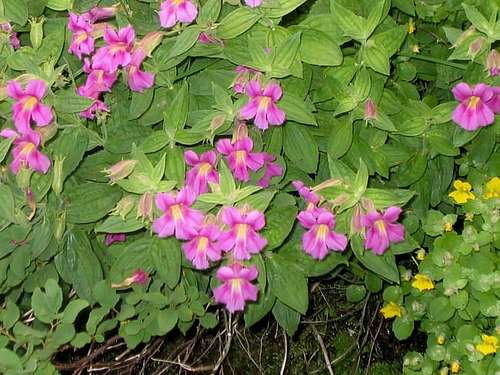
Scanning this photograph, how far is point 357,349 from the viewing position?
2326 millimetres

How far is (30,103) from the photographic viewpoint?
129 cm

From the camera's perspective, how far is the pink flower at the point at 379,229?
4.34 feet

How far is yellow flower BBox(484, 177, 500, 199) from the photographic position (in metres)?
1.64

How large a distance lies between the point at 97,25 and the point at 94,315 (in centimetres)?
49

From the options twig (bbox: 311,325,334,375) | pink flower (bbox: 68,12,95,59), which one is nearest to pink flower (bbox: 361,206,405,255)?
pink flower (bbox: 68,12,95,59)

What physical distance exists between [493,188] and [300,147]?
42cm

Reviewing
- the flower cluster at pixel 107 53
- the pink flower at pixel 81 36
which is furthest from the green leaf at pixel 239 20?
the pink flower at pixel 81 36

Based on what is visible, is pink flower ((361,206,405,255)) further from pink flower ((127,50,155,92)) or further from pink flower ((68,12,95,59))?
pink flower ((68,12,95,59))

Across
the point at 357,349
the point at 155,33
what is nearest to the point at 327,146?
the point at 155,33

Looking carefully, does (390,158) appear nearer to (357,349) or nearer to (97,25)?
(97,25)

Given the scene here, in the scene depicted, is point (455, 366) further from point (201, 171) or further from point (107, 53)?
point (107, 53)

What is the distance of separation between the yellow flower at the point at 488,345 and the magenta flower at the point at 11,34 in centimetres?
102

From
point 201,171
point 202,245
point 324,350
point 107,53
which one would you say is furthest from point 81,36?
point 324,350

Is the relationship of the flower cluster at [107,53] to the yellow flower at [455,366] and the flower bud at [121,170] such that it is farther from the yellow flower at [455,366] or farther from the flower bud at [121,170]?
the yellow flower at [455,366]
